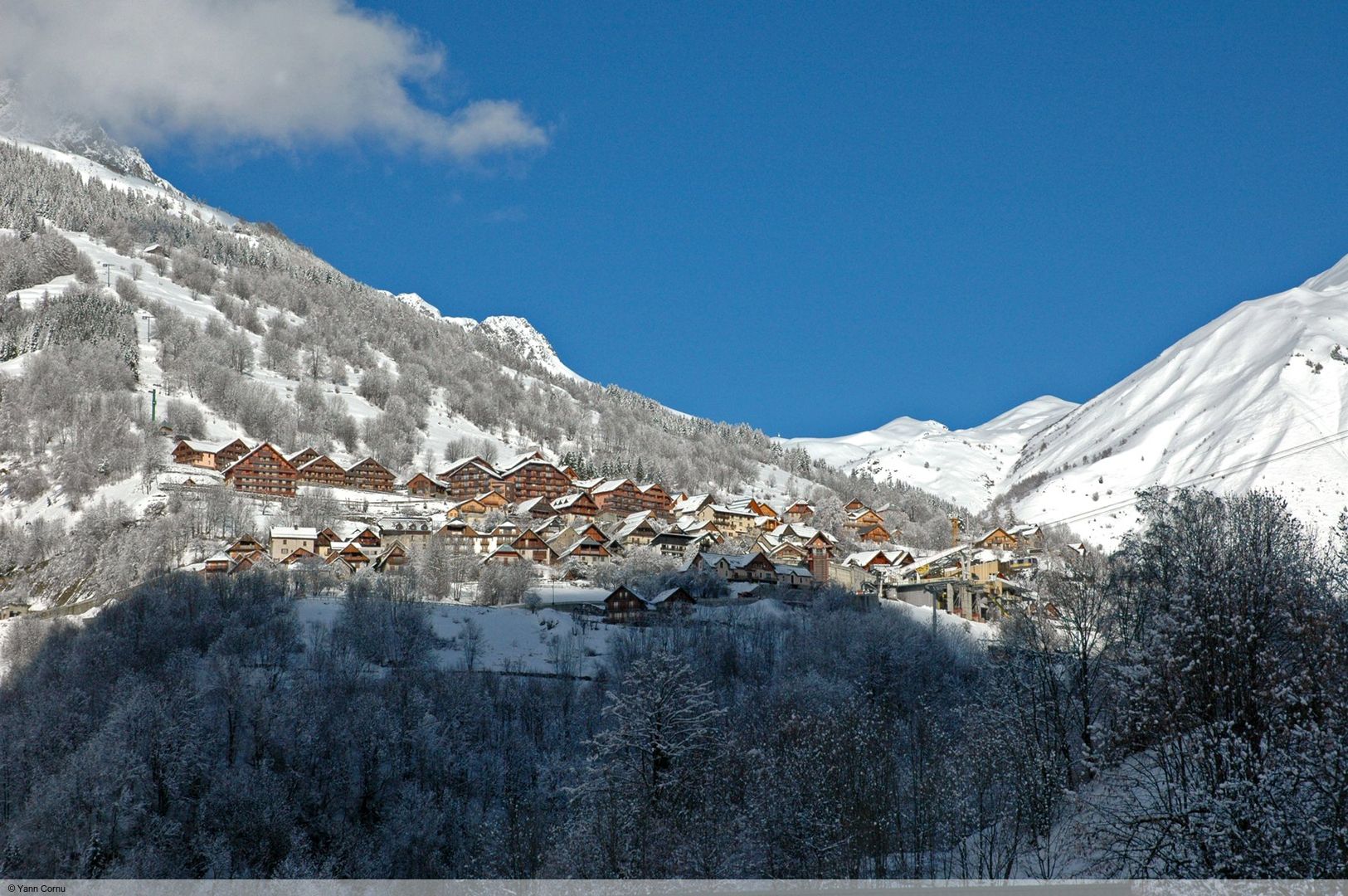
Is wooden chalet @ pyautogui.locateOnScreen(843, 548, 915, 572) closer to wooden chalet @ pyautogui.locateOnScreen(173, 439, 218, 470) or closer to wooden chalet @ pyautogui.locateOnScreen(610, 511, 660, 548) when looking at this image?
wooden chalet @ pyautogui.locateOnScreen(610, 511, 660, 548)

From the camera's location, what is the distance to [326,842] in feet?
179

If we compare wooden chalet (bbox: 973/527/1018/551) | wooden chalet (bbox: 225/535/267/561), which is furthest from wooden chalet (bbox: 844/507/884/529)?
wooden chalet (bbox: 225/535/267/561)

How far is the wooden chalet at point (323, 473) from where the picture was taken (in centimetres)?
11781

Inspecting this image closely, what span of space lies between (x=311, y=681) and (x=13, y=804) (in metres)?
14.6

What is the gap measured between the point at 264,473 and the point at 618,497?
119 feet

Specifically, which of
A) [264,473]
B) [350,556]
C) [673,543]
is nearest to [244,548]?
[350,556]

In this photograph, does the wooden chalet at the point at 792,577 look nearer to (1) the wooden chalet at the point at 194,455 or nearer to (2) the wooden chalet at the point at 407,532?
(2) the wooden chalet at the point at 407,532

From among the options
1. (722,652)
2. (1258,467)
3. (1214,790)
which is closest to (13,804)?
(722,652)

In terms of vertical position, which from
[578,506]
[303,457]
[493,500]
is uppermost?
[303,457]

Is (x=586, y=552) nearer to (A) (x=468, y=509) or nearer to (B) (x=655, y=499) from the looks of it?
(A) (x=468, y=509)

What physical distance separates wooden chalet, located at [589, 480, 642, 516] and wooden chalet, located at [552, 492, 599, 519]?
2.92 metres

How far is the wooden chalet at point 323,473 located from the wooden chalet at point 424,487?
23.1 ft

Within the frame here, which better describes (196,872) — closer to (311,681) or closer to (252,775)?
(252,775)

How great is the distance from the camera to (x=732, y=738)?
50.5m
